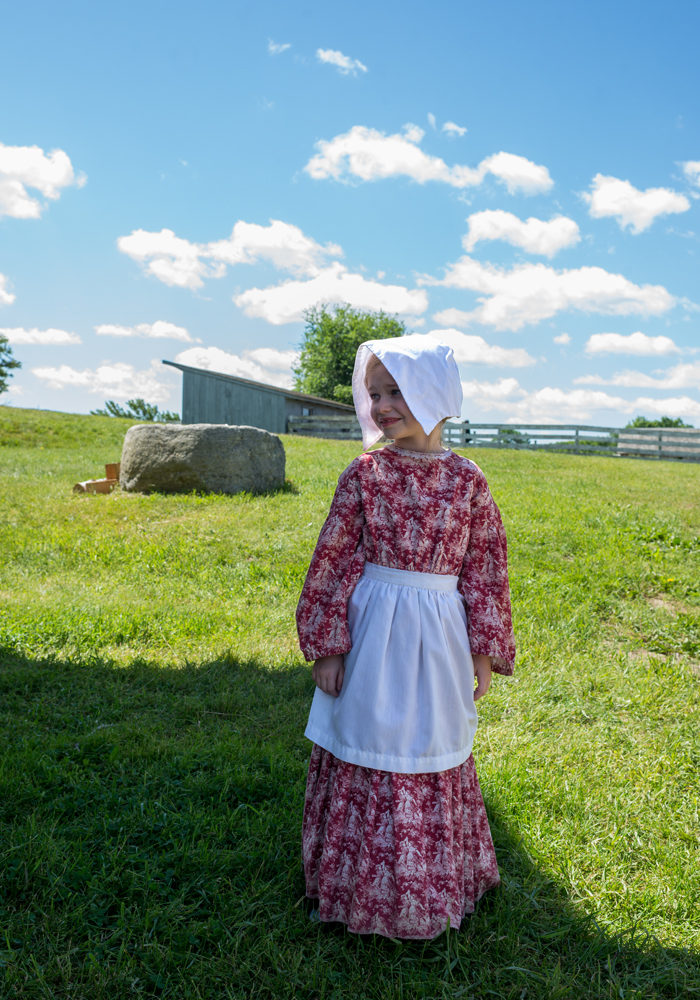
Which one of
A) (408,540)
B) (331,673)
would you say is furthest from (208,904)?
(408,540)

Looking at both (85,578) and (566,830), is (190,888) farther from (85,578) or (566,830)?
(85,578)

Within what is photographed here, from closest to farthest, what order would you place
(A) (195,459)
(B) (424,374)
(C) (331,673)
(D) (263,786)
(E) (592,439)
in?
(B) (424,374) → (C) (331,673) → (D) (263,786) → (A) (195,459) → (E) (592,439)

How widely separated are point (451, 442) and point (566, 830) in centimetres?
2634

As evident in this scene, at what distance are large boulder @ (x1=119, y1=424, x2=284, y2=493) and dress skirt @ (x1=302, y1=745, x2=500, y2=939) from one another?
8667mm

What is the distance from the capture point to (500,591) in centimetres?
272

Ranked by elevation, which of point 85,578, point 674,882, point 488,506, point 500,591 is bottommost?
point 674,882

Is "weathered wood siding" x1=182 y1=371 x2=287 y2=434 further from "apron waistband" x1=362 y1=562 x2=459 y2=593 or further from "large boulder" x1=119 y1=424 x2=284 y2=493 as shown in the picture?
"apron waistband" x1=362 y1=562 x2=459 y2=593

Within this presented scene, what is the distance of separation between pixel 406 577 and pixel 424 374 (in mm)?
718

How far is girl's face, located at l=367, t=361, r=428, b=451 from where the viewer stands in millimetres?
2574

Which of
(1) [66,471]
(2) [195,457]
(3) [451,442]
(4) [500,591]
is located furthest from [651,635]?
(3) [451,442]

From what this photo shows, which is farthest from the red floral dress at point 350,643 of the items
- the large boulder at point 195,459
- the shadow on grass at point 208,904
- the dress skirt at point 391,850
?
the large boulder at point 195,459

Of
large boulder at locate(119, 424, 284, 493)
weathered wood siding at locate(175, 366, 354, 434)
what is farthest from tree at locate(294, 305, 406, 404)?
large boulder at locate(119, 424, 284, 493)

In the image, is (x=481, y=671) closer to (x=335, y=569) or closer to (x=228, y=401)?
(x=335, y=569)

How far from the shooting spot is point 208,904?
283 centimetres
